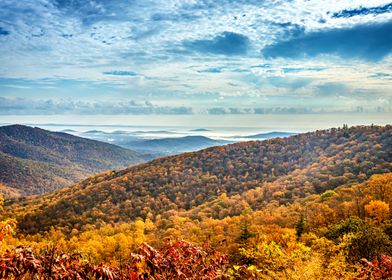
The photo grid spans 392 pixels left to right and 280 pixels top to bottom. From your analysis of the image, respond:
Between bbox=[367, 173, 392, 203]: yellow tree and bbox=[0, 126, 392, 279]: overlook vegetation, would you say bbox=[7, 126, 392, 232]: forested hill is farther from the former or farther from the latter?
bbox=[367, 173, 392, 203]: yellow tree

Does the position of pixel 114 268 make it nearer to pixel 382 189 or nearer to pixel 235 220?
pixel 382 189

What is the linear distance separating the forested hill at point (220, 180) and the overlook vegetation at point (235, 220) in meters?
0.59

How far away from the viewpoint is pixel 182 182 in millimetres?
168500

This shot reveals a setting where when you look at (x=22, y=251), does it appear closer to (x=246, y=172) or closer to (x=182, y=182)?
(x=182, y=182)

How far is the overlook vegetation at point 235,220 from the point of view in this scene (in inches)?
303

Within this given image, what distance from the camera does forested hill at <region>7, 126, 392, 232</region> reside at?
127438mm

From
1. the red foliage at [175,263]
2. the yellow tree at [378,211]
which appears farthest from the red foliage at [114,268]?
the yellow tree at [378,211]

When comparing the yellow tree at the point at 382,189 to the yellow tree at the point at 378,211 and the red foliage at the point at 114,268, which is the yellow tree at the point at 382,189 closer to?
the yellow tree at the point at 378,211

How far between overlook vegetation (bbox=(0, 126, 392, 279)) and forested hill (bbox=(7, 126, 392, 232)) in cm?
59

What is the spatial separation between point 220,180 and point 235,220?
8284 cm

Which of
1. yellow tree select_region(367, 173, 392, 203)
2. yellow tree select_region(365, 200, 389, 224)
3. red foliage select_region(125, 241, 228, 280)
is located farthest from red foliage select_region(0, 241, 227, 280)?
yellow tree select_region(367, 173, 392, 203)

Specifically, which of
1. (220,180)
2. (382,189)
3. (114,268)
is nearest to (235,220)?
(382,189)

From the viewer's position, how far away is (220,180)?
16938cm

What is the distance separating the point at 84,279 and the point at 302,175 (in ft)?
473
